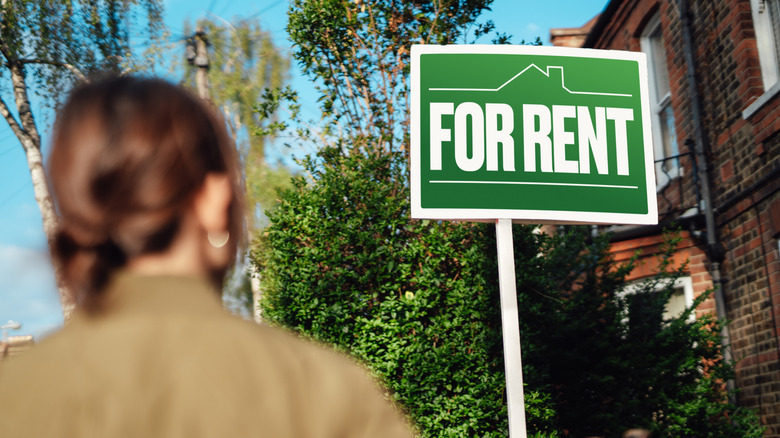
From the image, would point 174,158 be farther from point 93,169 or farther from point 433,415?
point 433,415

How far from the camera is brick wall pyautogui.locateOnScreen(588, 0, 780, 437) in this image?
819 centimetres

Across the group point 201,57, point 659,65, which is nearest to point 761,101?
point 659,65

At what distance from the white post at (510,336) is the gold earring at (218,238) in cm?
318

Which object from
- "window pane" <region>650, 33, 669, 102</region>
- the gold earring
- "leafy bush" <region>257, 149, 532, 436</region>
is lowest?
the gold earring

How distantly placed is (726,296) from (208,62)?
10290mm

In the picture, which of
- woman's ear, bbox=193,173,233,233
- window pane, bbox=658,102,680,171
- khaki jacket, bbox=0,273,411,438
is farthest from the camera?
window pane, bbox=658,102,680,171

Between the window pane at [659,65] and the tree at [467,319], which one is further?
the window pane at [659,65]

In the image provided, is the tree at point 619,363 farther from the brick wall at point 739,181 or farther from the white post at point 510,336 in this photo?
the white post at point 510,336

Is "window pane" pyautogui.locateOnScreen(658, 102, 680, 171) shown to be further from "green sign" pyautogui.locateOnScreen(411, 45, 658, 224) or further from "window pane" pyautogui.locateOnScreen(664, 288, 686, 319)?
"green sign" pyautogui.locateOnScreen(411, 45, 658, 224)

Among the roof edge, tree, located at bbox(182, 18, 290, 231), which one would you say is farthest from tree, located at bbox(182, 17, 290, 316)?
the roof edge

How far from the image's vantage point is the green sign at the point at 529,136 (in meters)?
4.52

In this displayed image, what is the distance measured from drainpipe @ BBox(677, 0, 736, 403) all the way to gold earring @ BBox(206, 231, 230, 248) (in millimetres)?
8603

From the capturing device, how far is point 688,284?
9820 millimetres

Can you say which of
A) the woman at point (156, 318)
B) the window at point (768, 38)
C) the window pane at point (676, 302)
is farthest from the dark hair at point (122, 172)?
the window pane at point (676, 302)
